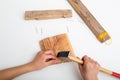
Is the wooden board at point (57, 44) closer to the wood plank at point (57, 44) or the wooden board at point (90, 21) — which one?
the wood plank at point (57, 44)

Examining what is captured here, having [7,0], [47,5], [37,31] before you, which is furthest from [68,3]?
[7,0]

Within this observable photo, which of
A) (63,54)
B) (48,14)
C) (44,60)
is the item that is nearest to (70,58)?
(63,54)

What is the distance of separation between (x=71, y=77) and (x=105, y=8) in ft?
1.26

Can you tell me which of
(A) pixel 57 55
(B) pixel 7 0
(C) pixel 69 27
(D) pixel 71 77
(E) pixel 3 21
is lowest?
(D) pixel 71 77

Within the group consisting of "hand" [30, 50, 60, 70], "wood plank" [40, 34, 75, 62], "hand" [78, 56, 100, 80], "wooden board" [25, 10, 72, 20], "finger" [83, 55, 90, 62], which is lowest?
"hand" [78, 56, 100, 80]

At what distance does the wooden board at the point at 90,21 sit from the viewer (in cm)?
107

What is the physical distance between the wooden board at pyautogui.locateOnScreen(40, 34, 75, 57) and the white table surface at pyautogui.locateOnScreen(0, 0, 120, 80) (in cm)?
3

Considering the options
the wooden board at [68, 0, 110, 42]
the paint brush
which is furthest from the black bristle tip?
the wooden board at [68, 0, 110, 42]

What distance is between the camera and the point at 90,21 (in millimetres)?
1083

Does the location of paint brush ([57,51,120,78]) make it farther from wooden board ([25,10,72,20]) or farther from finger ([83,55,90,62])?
wooden board ([25,10,72,20])

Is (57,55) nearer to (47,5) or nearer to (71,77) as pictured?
(71,77)

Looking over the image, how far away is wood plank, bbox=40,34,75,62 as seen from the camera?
42.2 inches

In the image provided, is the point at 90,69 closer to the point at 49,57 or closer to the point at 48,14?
the point at 49,57

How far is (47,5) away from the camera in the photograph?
1139 millimetres
